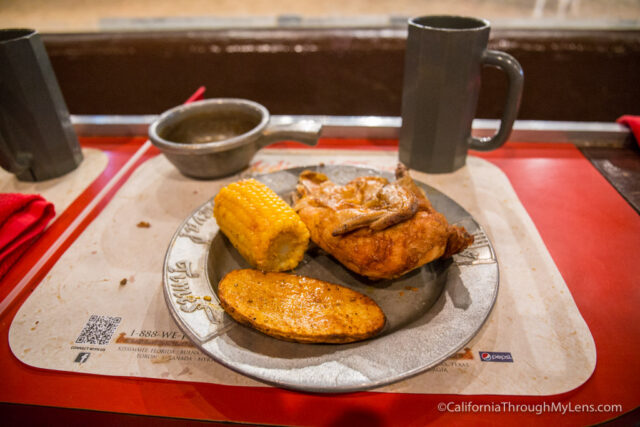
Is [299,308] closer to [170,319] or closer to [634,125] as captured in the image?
[170,319]

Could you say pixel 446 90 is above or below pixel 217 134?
above

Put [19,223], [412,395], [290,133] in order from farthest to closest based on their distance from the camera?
[290,133] < [19,223] < [412,395]

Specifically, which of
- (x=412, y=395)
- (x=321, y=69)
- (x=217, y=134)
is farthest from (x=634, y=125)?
(x=321, y=69)

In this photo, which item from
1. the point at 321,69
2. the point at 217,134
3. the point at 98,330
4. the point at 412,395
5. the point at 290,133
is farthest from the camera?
the point at 321,69

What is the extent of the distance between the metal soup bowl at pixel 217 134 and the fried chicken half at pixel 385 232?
404 millimetres

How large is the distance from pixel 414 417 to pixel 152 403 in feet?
1.52

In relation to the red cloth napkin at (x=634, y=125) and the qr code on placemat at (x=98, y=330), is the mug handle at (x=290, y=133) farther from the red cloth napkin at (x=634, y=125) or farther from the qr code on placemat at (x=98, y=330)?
the red cloth napkin at (x=634, y=125)

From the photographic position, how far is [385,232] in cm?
83

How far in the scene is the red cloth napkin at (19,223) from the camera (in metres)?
0.99

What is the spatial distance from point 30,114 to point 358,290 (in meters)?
1.13

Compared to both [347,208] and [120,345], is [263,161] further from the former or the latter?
[120,345]

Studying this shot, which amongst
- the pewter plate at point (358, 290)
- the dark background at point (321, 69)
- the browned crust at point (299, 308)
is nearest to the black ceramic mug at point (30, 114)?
the pewter plate at point (358, 290)

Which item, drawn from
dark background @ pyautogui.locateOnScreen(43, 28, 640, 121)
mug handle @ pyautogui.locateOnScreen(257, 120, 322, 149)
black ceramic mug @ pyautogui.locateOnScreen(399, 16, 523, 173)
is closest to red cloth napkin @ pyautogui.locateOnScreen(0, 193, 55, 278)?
mug handle @ pyautogui.locateOnScreen(257, 120, 322, 149)

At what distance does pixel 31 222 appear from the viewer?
1055 mm
